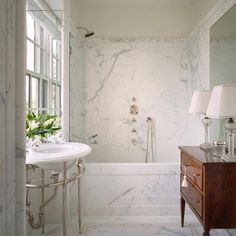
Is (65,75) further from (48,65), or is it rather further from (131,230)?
(131,230)

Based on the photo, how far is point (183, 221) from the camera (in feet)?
7.99

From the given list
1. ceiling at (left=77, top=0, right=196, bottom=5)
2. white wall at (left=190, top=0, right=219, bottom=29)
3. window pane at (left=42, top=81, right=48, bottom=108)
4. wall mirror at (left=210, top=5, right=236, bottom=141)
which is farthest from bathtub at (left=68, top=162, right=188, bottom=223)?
ceiling at (left=77, top=0, right=196, bottom=5)

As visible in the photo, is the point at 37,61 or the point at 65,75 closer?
the point at 37,61

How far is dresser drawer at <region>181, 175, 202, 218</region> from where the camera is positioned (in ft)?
5.71

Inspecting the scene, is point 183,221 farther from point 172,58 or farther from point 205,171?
point 172,58

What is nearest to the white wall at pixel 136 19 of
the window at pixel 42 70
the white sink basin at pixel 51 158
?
the window at pixel 42 70

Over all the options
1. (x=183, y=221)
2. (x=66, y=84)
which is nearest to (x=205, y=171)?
(x=183, y=221)

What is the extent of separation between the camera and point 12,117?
29.6 inches

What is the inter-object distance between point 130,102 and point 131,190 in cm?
133

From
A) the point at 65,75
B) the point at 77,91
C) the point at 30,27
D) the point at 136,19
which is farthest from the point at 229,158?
the point at 136,19

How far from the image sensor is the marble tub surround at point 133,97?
11.8ft

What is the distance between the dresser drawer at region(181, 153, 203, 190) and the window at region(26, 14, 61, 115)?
1.41 m

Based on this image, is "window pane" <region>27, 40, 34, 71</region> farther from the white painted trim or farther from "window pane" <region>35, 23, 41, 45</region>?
the white painted trim

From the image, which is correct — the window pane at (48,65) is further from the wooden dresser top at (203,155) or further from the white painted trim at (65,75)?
the wooden dresser top at (203,155)
